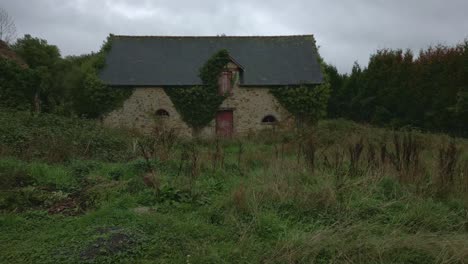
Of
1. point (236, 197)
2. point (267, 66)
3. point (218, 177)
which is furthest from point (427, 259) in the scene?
point (267, 66)

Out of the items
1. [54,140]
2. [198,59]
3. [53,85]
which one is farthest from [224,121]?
[54,140]

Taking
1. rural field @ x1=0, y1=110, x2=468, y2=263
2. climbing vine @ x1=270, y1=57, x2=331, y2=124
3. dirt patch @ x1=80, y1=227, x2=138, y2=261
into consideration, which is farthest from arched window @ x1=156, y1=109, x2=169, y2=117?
dirt patch @ x1=80, y1=227, x2=138, y2=261

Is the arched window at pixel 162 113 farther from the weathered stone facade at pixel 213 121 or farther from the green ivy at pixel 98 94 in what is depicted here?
the green ivy at pixel 98 94

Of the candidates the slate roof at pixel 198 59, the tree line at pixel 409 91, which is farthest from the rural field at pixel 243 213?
the tree line at pixel 409 91

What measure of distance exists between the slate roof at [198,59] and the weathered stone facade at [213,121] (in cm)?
56

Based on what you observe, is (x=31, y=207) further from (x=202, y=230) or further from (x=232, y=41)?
(x=232, y=41)

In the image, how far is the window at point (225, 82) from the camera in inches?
840

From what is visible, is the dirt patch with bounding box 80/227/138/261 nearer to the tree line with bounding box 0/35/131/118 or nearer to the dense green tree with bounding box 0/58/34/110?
the tree line with bounding box 0/35/131/118

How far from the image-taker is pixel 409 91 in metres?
22.5

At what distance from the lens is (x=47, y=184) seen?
22.0 feet

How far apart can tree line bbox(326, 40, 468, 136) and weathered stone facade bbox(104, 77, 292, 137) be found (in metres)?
6.81

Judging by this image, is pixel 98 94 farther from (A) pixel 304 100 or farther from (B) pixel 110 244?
(B) pixel 110 244

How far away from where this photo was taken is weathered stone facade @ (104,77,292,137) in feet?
68.8

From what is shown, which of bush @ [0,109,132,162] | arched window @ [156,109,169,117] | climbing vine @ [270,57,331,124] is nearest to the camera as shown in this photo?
bush @ [0,109,132,162]
